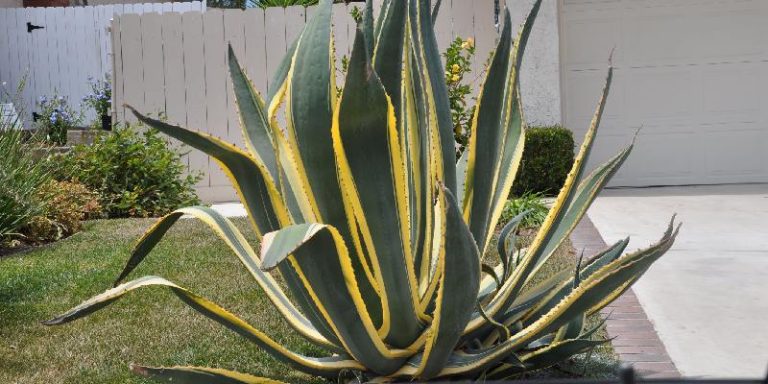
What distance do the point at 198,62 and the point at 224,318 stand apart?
9.45 m

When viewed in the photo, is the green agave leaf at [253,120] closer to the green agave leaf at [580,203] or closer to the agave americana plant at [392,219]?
the agave americana plant at [392,219]

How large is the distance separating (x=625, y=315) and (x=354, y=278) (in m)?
2.37

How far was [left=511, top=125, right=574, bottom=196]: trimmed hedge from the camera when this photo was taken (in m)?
9.51

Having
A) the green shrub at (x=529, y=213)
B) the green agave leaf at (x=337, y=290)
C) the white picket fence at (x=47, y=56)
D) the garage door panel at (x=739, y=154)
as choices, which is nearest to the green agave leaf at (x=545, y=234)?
the green agave leaf at (x=337, y=290)

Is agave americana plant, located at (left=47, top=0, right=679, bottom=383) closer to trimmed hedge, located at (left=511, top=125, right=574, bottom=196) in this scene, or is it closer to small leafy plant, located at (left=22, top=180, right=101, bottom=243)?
small leafy plant, located at (left=22, top=180, right=101, bottom=243)

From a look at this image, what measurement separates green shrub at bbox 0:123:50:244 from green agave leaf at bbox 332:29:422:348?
217 inches

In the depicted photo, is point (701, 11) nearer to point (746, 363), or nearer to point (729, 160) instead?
point (729, 160)

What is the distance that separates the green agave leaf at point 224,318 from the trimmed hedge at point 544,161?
6.39m

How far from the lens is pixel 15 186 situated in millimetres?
7805

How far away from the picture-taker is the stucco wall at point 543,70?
32.8ft

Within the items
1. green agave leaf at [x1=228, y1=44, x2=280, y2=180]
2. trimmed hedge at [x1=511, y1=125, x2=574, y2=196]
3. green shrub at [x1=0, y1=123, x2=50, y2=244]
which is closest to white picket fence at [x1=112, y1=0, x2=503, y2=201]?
trimmed hedge at [x1=511, y1=125, x2=574, y2=196]

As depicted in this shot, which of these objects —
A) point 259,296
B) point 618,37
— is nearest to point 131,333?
point 259,296

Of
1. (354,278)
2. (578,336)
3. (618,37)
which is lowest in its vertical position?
(578,336)

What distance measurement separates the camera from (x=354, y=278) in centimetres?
280
